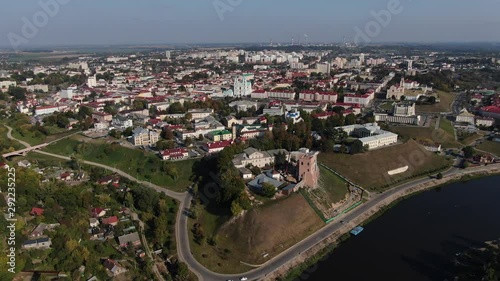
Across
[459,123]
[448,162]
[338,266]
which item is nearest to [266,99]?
[459,123]

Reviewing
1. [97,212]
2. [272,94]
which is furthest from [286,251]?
[272,94]

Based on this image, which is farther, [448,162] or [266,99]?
[266,99]

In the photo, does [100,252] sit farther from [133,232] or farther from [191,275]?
[191,275]

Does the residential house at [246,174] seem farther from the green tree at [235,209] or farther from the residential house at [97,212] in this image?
the residential house at [97,212]

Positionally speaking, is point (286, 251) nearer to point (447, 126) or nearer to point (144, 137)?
point (144, 137)

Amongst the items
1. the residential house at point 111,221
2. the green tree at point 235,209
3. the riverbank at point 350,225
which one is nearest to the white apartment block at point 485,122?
the riverbank at point 350,225

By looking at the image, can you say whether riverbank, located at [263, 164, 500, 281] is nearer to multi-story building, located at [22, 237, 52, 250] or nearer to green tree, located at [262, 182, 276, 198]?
green tree, located at [262, 182, 276, 198]
